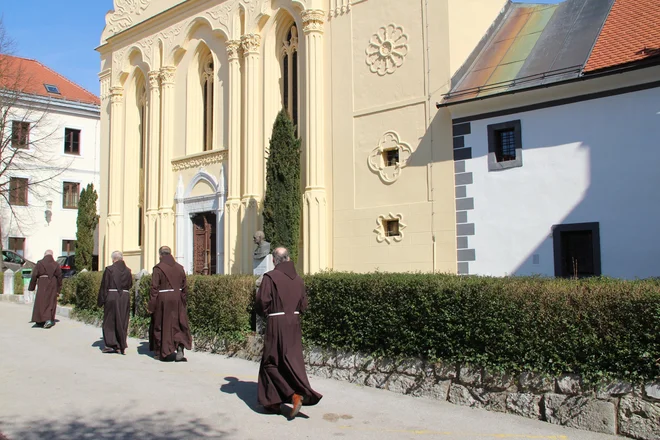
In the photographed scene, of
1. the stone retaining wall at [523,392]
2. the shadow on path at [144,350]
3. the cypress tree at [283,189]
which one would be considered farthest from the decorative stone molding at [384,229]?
the stone retaining wall at [523,392]

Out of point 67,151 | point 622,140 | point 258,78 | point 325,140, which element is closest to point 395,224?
point 325,140

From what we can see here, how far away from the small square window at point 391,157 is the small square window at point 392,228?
1.47m

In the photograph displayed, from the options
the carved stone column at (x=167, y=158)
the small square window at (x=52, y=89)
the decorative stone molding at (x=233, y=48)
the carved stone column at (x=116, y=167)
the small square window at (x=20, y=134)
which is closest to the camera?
the decorative stone molding at (x=233, y=48)

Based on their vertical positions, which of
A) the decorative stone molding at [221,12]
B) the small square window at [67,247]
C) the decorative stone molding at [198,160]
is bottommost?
the small square window at [67,247]

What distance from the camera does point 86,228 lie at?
2697 centimetres

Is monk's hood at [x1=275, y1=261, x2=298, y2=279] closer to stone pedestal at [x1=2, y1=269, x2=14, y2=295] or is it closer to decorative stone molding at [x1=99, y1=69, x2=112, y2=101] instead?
stone pedestal at [x1=2, y1=269, x2=14, y2=295]

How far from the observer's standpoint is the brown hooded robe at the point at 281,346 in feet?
23.7

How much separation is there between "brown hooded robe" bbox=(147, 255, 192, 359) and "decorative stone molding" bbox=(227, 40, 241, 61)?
38.5 feet

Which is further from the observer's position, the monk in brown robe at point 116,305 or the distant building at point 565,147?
the distant building at point 565,147

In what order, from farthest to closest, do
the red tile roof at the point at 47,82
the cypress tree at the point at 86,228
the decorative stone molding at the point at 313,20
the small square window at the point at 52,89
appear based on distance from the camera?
the small square window at the point at 52,89, the red tile roof at the point at 47,82, the cypress tree at the point at 86,228, the decorative stone molding at the point at 313,20

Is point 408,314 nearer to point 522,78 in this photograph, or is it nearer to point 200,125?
point 522,78

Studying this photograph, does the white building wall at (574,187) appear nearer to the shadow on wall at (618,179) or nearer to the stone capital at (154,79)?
the shadow on wall at (618,179)

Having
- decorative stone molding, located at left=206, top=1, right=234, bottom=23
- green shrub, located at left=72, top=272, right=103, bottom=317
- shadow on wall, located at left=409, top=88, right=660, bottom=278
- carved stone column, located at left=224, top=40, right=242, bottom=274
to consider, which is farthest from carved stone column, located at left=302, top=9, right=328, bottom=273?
green shrub, located at left=72, top=272, right=103, bottom=317

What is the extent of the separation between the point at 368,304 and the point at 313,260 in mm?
8472
